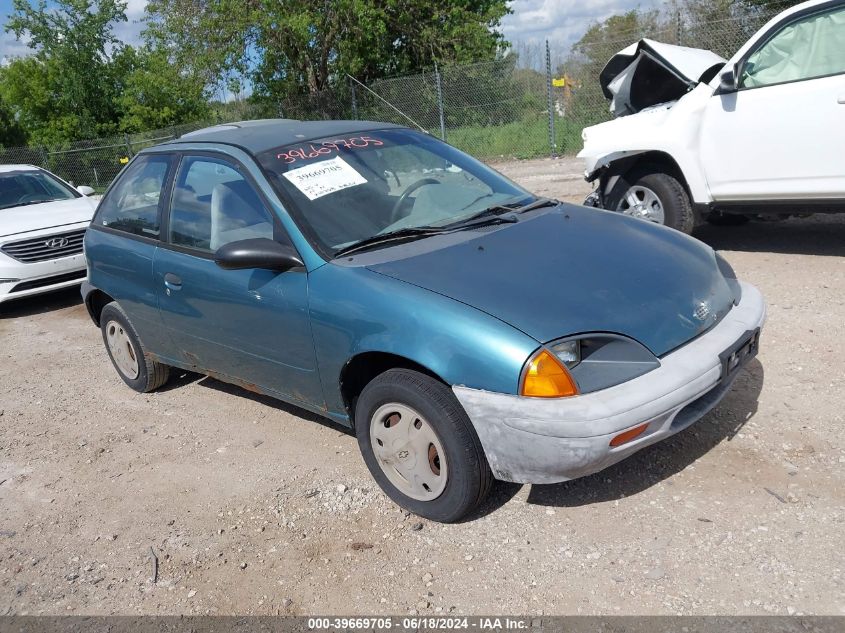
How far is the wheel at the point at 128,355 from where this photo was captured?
5.02m

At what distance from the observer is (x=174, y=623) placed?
2865mm

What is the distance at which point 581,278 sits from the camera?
311 cm

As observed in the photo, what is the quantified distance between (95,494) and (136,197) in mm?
1895

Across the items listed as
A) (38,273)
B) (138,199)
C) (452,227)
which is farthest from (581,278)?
(38,273)

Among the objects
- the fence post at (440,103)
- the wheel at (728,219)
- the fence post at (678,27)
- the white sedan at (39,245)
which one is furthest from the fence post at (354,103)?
the wheel at (728,219)

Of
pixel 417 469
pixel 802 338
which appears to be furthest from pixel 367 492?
pixel 802 338

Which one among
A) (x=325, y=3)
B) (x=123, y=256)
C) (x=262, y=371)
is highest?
(x=325, y=3)

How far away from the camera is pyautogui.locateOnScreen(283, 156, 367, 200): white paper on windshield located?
370 cm

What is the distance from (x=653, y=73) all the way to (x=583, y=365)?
17.2 feet

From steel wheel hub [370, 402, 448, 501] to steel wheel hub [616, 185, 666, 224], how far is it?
4.18 m

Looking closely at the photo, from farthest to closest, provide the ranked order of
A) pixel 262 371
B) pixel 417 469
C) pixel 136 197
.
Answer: pixel 136 197
pixel 262 371
pixel 417 469

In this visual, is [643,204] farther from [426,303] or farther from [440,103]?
[440,103]

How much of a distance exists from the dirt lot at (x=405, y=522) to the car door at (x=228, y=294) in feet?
1.66

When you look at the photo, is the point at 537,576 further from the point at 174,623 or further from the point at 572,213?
the point at 572,213
